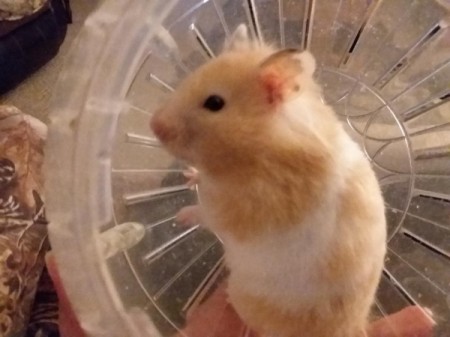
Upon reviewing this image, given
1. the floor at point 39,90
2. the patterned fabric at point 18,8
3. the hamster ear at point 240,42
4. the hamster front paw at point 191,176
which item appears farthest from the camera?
the floor at point 39,90

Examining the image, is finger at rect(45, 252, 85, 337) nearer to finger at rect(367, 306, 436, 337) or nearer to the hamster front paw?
the hamster front paw

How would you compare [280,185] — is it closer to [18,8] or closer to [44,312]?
[44,312]

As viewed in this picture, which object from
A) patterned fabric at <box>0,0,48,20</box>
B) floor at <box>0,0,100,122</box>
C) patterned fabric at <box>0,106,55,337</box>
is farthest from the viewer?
floor at <box>0,0,100,122</box>

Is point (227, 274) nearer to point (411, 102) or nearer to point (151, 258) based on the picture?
point (151, 258)

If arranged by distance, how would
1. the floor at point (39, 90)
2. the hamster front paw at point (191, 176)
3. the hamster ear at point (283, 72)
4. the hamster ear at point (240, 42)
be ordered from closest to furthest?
the hamster ear at point (283, 72) < the hamster ear at point (240, 42) < the hamster front paw at point (191, 176) < the floor at point (39, 90)

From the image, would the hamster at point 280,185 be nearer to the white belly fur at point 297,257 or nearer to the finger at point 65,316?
the white belly fur at point 297,257

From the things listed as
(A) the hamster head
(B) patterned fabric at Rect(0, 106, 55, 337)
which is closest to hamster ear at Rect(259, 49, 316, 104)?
(A) the hamster head

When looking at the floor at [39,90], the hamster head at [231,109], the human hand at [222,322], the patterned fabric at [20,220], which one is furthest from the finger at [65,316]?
the floor at [39,90]

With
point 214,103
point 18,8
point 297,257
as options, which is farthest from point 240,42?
point 18,8
